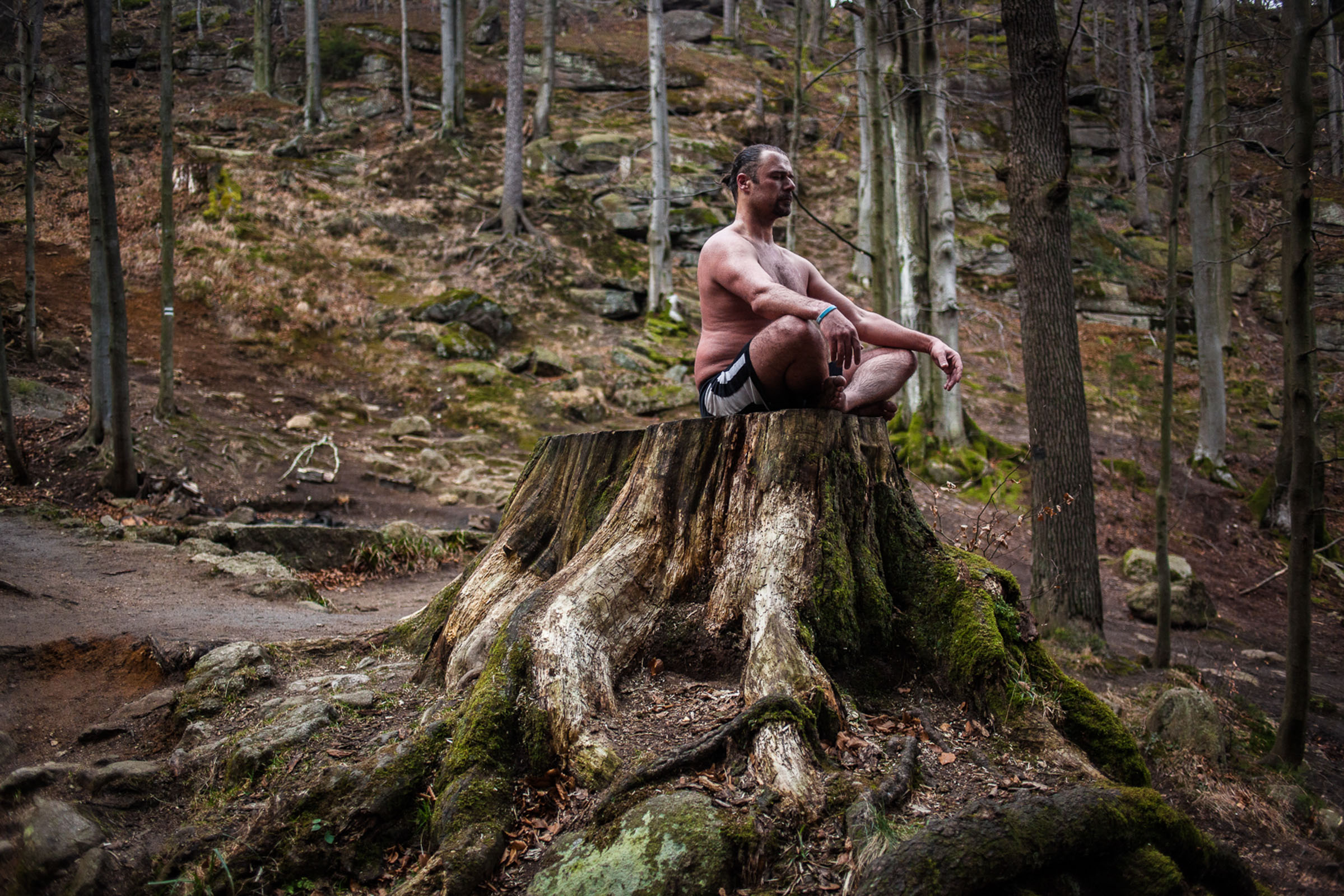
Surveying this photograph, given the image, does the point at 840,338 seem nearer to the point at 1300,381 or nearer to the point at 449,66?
the point at 1300,381

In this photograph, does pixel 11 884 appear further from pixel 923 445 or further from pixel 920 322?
pixel 920 322

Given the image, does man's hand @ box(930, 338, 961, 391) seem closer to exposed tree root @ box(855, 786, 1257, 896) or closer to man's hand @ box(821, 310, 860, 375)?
man's hand @ box(821, 310, 860, 375)

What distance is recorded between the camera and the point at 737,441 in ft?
10.7

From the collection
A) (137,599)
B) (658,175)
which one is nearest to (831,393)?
(137,599)

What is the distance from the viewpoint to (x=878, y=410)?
374cm

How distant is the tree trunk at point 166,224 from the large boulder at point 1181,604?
12613mm

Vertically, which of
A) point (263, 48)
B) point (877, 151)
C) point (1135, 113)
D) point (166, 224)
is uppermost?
point (263, 48)

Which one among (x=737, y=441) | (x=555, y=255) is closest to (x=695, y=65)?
(x=555, y=255)

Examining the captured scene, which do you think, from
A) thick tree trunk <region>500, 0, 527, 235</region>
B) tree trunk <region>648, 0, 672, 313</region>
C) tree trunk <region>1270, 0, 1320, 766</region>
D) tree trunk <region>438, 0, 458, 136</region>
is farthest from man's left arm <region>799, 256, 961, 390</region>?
tree trunk <region>438, 0, 458, 136</region>

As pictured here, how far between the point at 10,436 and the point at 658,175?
1411cm

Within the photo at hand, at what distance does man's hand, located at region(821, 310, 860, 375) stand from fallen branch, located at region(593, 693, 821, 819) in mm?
1386

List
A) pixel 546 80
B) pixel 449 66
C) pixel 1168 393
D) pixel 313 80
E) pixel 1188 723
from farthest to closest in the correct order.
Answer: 1. pixel 546 80
2. pixel 313 80
3. pixel 449 66
4. pixel 1168 393
5. pixel 1188 723

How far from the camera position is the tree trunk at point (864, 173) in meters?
13.5

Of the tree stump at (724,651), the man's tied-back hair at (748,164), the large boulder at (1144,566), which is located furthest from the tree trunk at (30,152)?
the large boulder at (1144,566)
